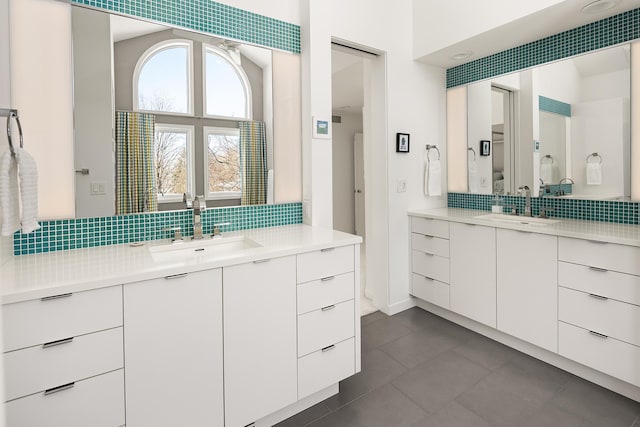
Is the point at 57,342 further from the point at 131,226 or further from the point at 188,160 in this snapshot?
the point at 188,160

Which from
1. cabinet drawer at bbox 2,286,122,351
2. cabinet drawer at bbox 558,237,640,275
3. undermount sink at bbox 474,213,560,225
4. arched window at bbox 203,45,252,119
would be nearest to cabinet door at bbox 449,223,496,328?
undermount sink at bbox 474,213,560,225

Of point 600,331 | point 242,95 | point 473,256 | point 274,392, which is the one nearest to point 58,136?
point 242,95

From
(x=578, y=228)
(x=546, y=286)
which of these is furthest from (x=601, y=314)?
(x=578, y=228)

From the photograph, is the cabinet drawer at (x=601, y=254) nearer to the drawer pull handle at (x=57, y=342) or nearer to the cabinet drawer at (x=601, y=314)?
the cabinet drawer at (x=601, y=314)

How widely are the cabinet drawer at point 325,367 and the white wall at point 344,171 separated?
4.36 m

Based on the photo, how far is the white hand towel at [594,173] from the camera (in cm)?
230

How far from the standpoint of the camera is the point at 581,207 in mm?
2445

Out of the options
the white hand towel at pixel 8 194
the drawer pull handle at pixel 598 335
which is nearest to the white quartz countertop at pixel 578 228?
the drawer pull handle at pixel 598 335

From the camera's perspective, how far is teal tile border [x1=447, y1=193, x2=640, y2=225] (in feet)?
7.27

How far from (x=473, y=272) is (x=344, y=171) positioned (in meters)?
4.00

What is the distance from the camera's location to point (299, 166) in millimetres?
2412

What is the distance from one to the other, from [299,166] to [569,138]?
1.96m

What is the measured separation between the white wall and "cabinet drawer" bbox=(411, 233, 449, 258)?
3204mm

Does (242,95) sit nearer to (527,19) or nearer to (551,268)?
(527,19)
